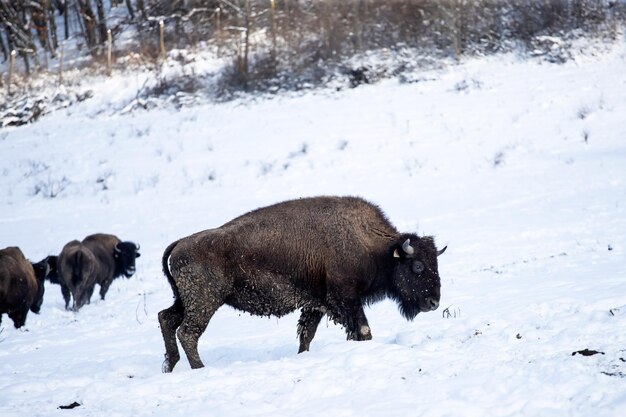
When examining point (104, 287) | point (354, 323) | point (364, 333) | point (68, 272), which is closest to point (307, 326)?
point (354, 323)

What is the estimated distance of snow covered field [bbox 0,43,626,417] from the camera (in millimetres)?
5793

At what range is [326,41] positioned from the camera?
31.8 meters

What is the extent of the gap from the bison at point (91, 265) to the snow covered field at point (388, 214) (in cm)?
37

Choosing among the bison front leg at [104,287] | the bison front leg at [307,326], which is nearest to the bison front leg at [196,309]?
the bison front leg at [307,326]

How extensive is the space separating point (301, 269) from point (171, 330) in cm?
150

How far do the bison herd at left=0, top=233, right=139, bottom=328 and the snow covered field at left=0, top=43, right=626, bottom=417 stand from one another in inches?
13.6

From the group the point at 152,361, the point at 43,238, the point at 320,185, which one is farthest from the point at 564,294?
the point at 43,238

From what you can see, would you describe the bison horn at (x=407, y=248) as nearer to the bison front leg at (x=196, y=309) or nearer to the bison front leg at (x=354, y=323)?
the bison front leg at (x=354, y=323)

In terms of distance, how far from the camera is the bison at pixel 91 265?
46.5 ft

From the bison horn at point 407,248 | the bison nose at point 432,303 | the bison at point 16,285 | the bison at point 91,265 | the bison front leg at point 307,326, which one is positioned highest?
the bison horn at point 407,248

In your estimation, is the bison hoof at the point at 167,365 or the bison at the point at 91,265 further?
the bison at the point at 91,265

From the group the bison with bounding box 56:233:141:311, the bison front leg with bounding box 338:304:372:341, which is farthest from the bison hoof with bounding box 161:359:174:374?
the bison with bounding box 56:233:141:311

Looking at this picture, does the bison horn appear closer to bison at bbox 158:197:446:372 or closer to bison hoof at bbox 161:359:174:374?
bison at bbox 158:197:446:372

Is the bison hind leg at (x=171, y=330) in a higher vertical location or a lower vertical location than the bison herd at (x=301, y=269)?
lower
